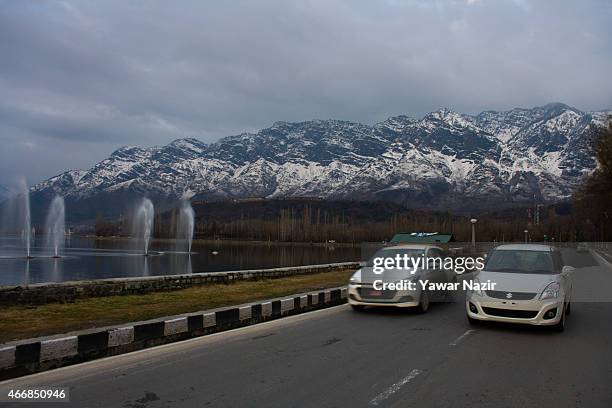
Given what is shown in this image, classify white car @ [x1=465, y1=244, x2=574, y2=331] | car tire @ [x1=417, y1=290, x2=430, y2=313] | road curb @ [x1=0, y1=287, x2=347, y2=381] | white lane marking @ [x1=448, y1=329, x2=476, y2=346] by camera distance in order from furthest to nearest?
car tire @ [x1=417, y1=290, x2=430, y2=313] < white car @ [x1=465, y1=244, x2=574, y2=331] < white lane marking @ [x1=448, y1=329, x2=476, y2=346] < road curb @ [x1=0, y1=287, x2=347, y2=381]

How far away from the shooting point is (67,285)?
16.0 metres

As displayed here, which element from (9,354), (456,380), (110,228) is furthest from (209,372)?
(110,228)

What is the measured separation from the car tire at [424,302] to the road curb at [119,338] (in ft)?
10.8

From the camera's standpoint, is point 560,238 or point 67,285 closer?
point 67,285

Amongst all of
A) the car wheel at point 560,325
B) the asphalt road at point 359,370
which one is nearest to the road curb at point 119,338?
the asphalt road at point 359,370

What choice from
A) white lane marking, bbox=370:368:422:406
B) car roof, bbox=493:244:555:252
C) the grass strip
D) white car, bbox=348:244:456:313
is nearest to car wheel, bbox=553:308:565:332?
car roof, bbox=493:244:555:252

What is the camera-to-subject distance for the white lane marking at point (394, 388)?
6.29 meters

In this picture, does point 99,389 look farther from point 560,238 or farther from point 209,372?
point 560,238

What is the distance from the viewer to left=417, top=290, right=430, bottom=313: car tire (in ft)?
43.5

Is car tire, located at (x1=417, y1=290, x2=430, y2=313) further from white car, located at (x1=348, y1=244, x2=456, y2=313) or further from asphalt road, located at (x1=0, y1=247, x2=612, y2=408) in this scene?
asphalt road, located at (x1=0, y1=247, x2=612, y2=408)

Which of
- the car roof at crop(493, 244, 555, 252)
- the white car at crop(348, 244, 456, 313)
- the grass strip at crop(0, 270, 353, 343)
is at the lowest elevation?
the grass strip at crop(0, 270, 353, 343)

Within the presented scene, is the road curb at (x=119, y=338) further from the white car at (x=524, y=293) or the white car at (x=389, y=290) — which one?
the white car at (x=524, y=293)

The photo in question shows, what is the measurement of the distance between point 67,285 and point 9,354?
909 cm

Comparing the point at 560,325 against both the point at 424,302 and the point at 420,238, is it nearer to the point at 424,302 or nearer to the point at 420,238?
the point at 424,302
